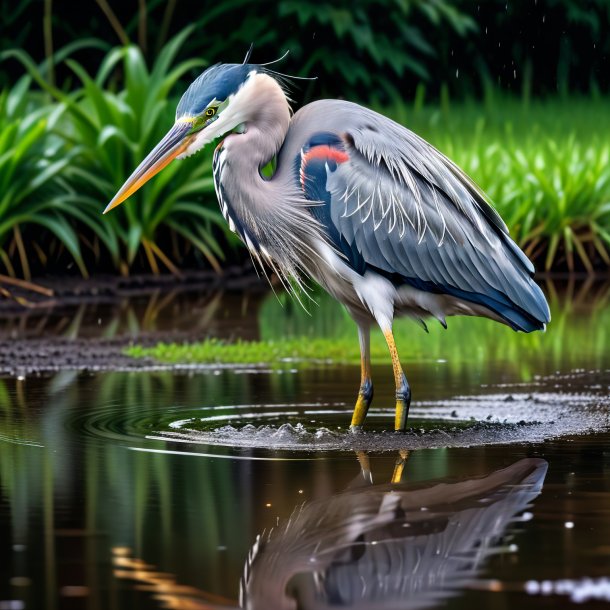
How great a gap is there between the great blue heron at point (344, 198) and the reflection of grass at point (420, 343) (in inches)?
79.8

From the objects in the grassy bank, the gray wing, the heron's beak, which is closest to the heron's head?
the heron's beak

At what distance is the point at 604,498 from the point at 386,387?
10.6 feet

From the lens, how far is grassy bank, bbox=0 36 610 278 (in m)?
13.7

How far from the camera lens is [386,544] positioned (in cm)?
516

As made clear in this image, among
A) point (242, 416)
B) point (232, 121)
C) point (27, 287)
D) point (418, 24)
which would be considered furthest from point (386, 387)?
point (418, 24)

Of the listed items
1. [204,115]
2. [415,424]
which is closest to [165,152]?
[204,115]

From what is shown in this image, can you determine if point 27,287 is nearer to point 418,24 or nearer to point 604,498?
point 604,498

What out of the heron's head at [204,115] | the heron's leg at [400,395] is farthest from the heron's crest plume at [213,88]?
the heron's leg at [400,395]

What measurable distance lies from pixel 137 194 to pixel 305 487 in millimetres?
8418

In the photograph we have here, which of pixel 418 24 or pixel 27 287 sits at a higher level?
pixel 418 24

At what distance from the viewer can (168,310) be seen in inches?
505

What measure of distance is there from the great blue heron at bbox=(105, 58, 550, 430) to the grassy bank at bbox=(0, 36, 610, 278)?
231 inches

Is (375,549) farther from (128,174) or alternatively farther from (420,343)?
(128,174)

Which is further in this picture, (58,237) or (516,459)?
(58,237)
